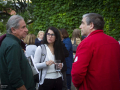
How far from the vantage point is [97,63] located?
2182mm

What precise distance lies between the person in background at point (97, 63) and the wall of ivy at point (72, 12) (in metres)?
5.55

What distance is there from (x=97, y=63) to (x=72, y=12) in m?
6.82

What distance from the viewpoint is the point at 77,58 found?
7.26 ft

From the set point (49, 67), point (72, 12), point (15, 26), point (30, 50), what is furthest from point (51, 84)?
point (72, 12)

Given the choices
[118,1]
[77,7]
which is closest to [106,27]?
[118,1]

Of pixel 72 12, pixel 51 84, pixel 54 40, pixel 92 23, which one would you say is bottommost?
pixel 51 84

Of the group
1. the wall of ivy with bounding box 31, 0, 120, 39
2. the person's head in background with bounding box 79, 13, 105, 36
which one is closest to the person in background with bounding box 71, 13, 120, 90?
the person's head in background with bounding box 79, 13, 105, 36

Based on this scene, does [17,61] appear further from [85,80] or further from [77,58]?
[85,80]

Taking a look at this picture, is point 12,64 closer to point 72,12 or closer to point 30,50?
point 30,50

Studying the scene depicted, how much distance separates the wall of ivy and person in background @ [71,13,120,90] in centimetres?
555

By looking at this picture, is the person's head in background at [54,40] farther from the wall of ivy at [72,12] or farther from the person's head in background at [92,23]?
the wall of ivy at [72,12]

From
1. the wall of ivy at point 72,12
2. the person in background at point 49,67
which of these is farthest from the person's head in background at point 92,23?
the wall of ivy at point 72,12

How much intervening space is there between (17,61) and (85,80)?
100 cm

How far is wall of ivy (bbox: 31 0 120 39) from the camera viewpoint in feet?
24.5
